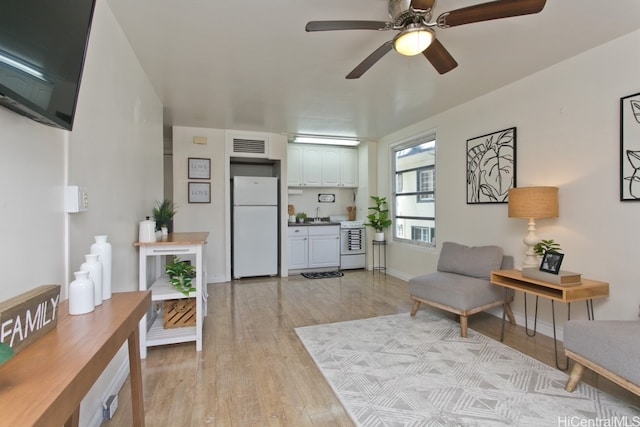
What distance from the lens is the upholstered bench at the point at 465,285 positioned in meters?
2.62

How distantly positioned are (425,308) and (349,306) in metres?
0.84

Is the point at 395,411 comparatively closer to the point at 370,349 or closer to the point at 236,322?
the point at 370,349

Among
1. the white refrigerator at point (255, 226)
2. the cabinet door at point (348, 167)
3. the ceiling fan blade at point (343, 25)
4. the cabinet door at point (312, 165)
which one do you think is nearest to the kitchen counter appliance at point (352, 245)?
the cabinet door at point (348, 167)

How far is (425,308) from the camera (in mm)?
3340

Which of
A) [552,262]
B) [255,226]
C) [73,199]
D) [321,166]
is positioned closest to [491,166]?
[552,262]

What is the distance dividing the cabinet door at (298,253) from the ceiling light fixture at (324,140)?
170 centimetres

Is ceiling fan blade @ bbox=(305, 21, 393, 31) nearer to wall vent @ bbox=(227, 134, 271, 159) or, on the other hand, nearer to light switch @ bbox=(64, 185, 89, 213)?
light switch @ bbox=(64, 185, 89, 213)

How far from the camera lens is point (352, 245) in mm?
5500

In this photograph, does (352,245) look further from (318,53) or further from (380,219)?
(318,53)

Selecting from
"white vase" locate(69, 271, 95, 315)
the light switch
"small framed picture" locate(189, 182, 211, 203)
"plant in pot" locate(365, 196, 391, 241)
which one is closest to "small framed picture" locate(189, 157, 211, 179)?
"small framed picture" locate(189, 182, 211, 203)

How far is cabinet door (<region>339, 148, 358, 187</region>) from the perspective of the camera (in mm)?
5754

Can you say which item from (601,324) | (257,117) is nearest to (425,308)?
(601,324)

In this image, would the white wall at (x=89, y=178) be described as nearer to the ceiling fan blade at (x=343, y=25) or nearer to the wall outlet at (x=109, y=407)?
the wall outlet at (x=109, y=407)

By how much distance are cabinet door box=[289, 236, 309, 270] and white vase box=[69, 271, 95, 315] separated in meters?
4.06
